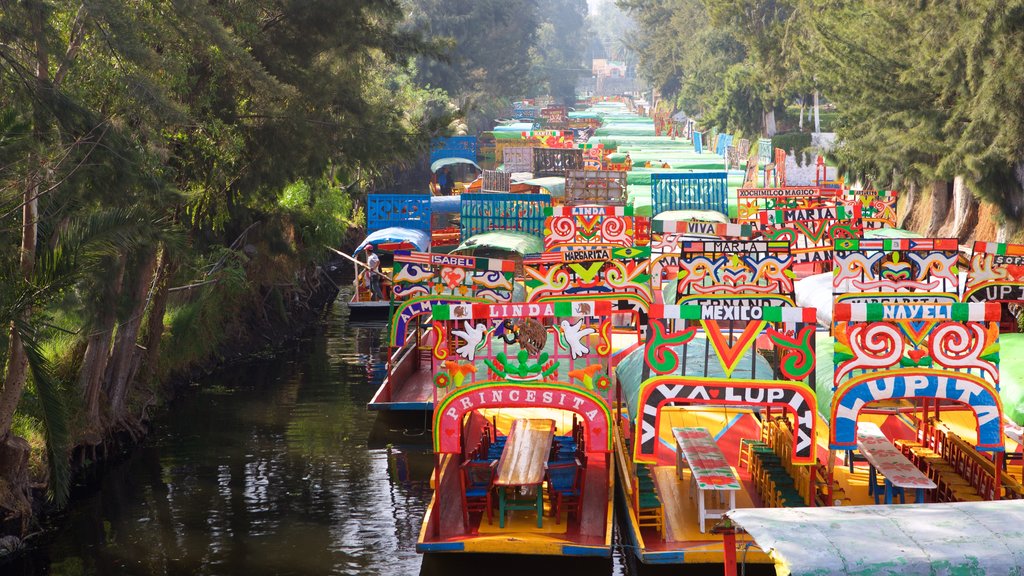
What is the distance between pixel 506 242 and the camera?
3316 centimetres

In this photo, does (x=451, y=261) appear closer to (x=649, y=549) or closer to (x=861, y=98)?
(x=649, y=549)

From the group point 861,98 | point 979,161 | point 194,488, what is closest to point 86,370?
point 194,488

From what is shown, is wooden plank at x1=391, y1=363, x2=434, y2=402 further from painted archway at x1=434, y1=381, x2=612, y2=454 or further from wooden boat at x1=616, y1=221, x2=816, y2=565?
painted archway at x1=434, y1=381, x2=612, y2=454

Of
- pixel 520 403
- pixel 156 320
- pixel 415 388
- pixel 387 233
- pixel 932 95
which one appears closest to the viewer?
pixel 520 403

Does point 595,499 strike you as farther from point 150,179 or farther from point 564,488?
point 150,179

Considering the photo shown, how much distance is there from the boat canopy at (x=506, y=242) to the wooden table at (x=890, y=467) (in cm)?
1813

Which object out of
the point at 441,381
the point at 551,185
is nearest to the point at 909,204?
the point at 551,185

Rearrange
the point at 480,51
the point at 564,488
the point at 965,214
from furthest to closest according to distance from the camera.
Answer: the point at 480,51, the point at 965,214, the point at 564,488

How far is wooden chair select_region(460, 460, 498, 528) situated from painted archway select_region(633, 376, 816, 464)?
2.21 meters

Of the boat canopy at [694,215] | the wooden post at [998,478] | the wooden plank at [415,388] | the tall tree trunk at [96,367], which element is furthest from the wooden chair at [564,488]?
the boat canopy at [694,215]

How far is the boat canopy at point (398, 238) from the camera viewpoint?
1331 inches

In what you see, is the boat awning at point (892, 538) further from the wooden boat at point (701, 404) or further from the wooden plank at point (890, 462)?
the wooden plank at point (890, 462)

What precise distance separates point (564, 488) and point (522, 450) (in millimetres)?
786

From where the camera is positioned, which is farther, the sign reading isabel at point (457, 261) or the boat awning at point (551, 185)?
the boat awning at point (551, 185)
